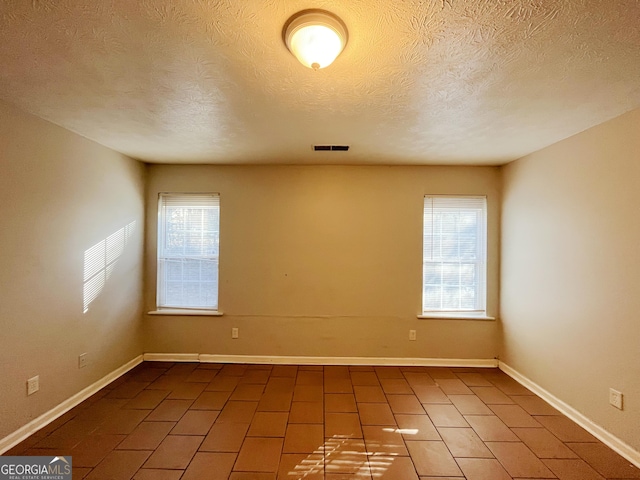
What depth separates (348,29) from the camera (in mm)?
1327

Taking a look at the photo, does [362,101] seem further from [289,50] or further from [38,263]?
[38,263]

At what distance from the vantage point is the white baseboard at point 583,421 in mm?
2055

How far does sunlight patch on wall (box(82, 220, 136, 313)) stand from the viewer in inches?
111

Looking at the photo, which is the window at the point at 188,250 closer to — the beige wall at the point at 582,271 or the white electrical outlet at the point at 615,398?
the beige wall at the point at 582,271

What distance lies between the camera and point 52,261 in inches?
95.7

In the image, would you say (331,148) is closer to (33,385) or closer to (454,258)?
(454,258)

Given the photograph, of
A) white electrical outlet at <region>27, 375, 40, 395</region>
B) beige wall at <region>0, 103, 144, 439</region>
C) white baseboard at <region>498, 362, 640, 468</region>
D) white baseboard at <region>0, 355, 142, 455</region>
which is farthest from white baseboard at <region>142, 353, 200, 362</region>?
white baseboard at <region>498, 362, 640, 468</region>

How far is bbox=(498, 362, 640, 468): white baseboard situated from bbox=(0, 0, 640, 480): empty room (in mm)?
15

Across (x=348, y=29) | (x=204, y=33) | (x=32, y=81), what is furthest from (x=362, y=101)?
(x=32, y=81)

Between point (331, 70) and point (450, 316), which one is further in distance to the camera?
point (450, 316)

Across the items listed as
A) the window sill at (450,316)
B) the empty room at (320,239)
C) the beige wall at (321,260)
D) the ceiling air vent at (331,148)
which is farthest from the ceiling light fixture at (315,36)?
the window sill at (450,316)

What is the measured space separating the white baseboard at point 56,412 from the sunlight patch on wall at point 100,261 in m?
0.76

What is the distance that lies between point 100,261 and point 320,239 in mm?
2317

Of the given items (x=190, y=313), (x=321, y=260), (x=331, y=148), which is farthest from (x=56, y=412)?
(x=331, y=148)
